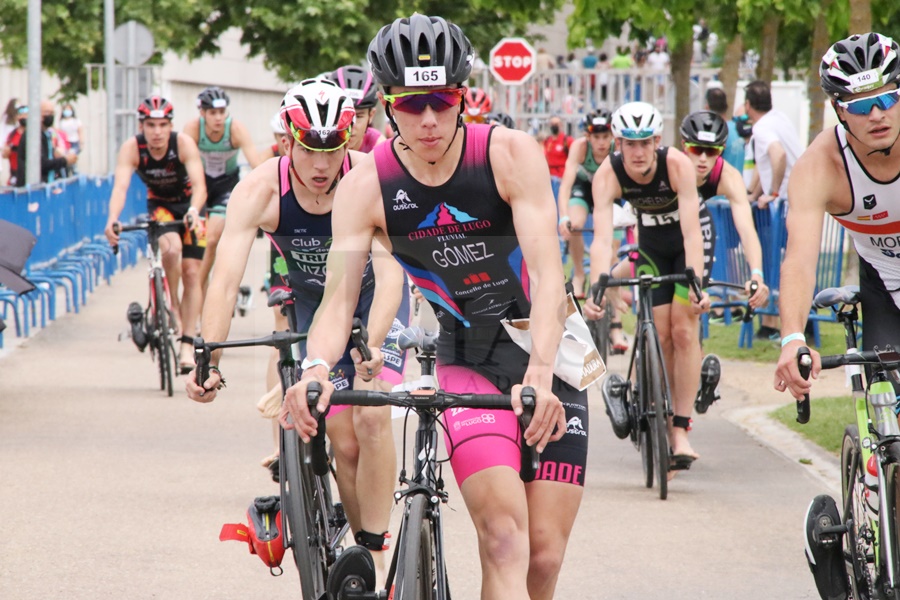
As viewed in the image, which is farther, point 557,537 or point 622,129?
point 622,129

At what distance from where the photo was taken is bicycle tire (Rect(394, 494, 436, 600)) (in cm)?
406

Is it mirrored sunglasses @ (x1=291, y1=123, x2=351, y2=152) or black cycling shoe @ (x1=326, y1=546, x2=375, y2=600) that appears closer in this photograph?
black cycling shoe @ (x1=326, y1=546, x2=375, y2=600)

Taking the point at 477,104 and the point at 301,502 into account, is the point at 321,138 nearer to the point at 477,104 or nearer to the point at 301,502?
the point at 301,502

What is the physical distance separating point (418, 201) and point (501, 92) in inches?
923

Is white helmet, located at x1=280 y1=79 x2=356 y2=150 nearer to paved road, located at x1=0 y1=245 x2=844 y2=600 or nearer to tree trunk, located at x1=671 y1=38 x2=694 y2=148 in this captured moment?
paved road, located at x1=0 y1=245 x2=844 y2=600

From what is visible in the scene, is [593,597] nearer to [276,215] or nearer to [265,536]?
[265,536]

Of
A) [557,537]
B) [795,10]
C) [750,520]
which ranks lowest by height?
[750,520]

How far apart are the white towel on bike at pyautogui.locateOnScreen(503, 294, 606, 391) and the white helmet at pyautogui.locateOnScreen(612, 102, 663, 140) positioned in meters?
4.07

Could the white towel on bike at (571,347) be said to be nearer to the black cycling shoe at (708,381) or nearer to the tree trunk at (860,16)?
the black cycling shoe at (708,381)

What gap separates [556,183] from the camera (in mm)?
23953

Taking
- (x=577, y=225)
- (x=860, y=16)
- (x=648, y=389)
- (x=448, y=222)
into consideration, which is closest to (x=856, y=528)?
(x=448, y=222)

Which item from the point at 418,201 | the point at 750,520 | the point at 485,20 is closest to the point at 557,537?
the point at 418,201

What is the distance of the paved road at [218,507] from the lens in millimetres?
6422

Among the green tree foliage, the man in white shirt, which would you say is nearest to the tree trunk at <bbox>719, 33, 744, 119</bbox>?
the man in white shirt
